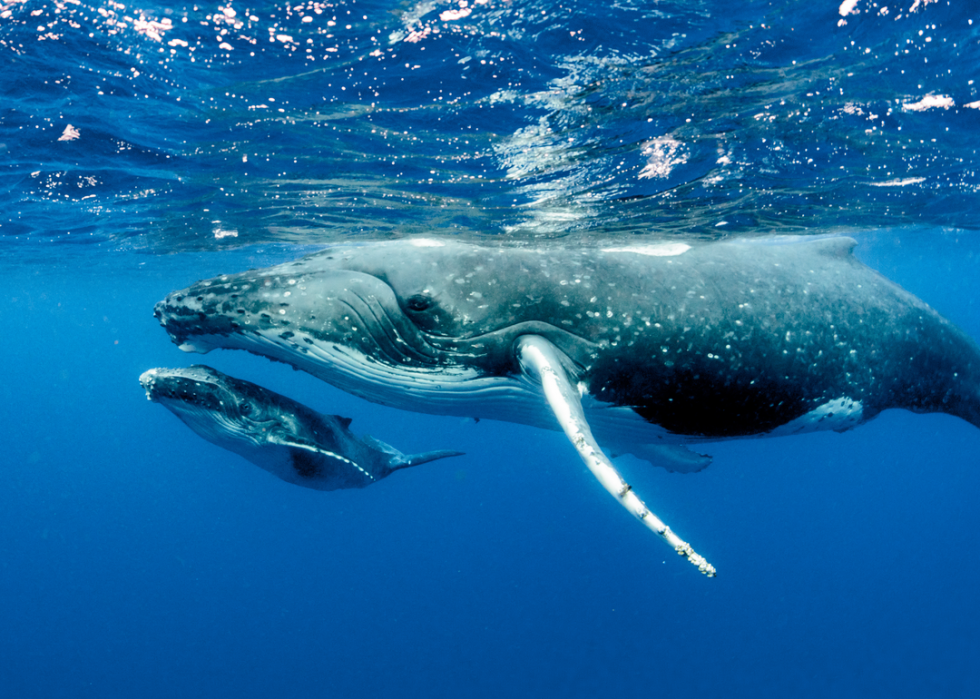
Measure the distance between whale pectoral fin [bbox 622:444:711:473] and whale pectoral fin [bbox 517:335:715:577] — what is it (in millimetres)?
2821

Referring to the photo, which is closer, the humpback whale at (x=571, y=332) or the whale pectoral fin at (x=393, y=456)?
the humpback whale at (x=571, y=332)

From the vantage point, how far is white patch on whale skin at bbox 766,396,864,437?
572 cm

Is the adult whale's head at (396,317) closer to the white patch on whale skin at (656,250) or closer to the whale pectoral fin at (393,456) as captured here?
the whale pectoral fin at (393,456)

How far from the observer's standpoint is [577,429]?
12.1ft

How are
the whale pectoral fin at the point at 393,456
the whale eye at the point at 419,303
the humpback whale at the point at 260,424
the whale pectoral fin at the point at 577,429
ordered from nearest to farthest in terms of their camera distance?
1. the whale pectoral fin at the point at 577,429
2. the humpback whale at the point at 260,424
3. the whale eye at the point at 419,303
4. the whale pectoral fin at the point at 393,456

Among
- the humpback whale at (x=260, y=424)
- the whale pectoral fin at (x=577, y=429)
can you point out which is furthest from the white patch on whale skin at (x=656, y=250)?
A: the humpback whale at (x=260, y=424)

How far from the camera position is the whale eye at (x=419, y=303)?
186 inches

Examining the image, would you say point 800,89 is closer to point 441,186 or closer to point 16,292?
point 441,186

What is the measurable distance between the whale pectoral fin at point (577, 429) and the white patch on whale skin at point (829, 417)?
2.47 metres

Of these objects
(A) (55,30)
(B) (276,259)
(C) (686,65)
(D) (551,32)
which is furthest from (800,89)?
(B) (276,259)

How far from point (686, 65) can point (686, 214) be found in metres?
6.77

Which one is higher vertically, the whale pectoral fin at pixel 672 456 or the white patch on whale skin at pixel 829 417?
the white patch on whale skin at pixel 829 417

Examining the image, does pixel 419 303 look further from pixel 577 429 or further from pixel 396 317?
pixel 577 429

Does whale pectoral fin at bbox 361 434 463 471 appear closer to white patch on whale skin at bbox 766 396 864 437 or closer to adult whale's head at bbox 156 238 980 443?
adult whale's head at bbox 156 238 980 443
